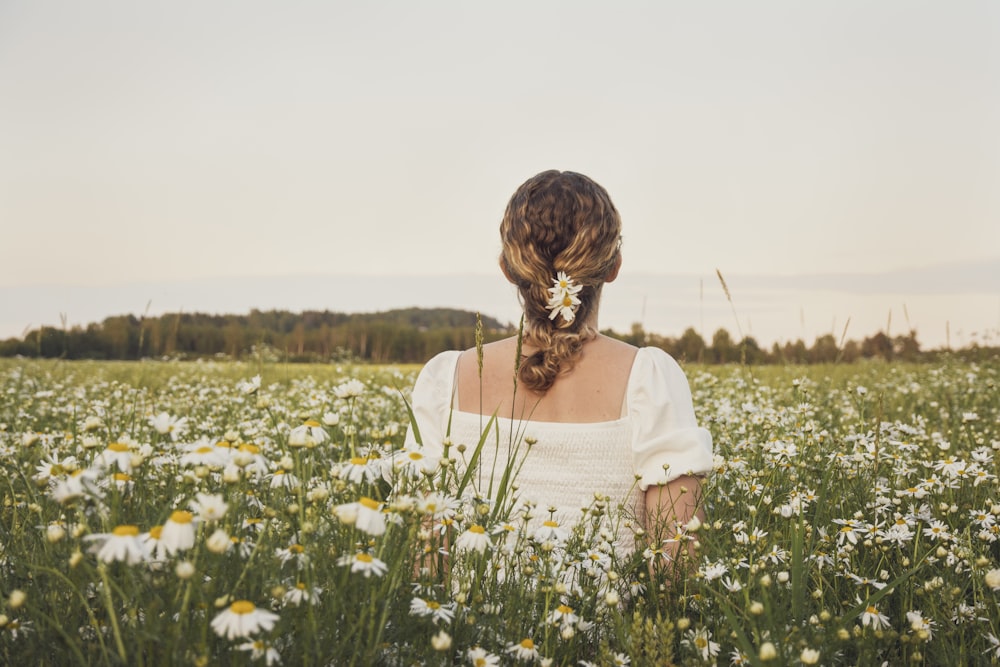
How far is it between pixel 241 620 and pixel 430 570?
72 cm

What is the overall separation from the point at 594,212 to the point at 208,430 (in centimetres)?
413

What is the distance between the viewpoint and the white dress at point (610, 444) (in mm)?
3502

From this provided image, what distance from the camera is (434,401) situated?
3930 mm

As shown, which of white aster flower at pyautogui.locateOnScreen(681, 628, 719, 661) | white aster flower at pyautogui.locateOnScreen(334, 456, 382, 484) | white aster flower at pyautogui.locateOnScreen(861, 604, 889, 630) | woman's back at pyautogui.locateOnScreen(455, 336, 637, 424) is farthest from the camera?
woman's back at pyautogui.locateOnScreen(455, 336, 637, 424)

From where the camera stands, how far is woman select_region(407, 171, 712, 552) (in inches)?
139

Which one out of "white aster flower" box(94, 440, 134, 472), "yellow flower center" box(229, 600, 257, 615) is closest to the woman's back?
"white aster flower" box(94, 440, 134, 472)

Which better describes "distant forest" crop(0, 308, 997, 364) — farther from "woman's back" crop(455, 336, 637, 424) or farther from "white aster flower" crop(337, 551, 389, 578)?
"white aster flower" crop(337, 551, 389, 578)

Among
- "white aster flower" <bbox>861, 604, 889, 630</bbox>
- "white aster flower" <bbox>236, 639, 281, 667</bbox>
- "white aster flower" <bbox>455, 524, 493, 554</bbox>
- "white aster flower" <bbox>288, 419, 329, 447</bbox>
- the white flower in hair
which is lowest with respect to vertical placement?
"white aster flower" <bbox>861, 604, 889, 630</bbox>

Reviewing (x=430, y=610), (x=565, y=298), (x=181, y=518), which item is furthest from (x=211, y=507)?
(x=565, y=298)

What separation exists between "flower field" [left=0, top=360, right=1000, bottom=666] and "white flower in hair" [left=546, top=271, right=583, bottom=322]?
2.83 ft

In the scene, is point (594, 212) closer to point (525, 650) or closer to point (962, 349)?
point (525, 650)

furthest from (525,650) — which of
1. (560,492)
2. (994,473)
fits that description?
(994,473)

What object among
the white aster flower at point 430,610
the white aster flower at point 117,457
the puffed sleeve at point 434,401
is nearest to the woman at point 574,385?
the puffed sleeve at point 434,401

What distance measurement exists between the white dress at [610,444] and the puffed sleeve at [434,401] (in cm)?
18
